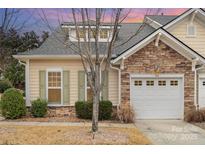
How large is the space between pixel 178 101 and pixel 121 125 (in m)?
3.66

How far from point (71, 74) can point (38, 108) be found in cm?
230

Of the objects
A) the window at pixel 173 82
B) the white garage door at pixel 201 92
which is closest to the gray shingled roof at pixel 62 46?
the window at pixel 173 82

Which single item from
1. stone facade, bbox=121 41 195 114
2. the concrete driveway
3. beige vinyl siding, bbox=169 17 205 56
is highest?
beige vinyl siding, bbox=169 17 205 56

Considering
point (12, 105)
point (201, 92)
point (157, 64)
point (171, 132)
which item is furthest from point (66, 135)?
point (201, 92)

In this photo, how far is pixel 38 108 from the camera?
16.5 metres

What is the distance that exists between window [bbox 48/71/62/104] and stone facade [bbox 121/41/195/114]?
3.20 m

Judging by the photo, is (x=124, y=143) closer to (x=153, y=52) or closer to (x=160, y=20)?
(x=153, y=52)

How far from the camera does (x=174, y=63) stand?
54.0ft

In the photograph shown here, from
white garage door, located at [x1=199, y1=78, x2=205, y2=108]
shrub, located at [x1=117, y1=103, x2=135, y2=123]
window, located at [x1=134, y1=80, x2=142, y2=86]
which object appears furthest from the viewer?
white garage door, located at [x1=199, y1=78, x2=205, y2=108]

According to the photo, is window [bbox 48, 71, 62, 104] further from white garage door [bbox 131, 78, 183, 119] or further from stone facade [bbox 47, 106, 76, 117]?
white garage door [bbox 131, 78, 183, 119]

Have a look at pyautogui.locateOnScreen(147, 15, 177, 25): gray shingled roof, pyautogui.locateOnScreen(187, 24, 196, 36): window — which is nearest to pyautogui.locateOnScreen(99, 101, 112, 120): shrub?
pyautogui.locateOnScreen(187, 24, 196, 36): window

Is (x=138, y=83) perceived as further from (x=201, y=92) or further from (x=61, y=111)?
(x=61, y=111)

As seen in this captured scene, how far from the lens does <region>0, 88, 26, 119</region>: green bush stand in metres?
16.2

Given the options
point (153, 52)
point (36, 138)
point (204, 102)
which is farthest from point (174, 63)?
point (36, 138)
